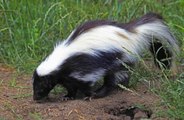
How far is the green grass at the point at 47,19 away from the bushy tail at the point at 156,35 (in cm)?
33

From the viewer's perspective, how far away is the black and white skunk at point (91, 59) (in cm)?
577

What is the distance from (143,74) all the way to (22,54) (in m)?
1.74

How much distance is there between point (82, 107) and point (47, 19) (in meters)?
2.36

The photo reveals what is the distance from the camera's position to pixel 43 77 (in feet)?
19.3

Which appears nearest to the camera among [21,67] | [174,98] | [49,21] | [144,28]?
[174,98]

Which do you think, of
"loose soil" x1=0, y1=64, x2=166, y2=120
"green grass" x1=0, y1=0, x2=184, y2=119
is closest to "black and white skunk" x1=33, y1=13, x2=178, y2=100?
"loose soil" x1=0, y1=64, x2=166, y2=120

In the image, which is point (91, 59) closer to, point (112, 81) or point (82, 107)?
point (112, 81)

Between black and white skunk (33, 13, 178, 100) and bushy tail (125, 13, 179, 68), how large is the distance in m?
0.01

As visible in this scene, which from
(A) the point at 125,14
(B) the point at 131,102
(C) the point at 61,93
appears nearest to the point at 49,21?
(A) the point at 125,14

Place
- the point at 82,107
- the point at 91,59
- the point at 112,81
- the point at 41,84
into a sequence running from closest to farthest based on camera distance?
the point at 82,107 → the point at 91,59 → the point at 41,84 → the point at 112,81

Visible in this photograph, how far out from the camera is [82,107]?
18.2 feet

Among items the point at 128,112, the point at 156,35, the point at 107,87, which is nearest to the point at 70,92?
the point at 107,87

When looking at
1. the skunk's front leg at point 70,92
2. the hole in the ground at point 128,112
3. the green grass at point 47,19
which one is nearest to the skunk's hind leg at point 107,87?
the skunk's front leg at point 70,92

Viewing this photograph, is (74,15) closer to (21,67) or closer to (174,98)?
(21,67)
